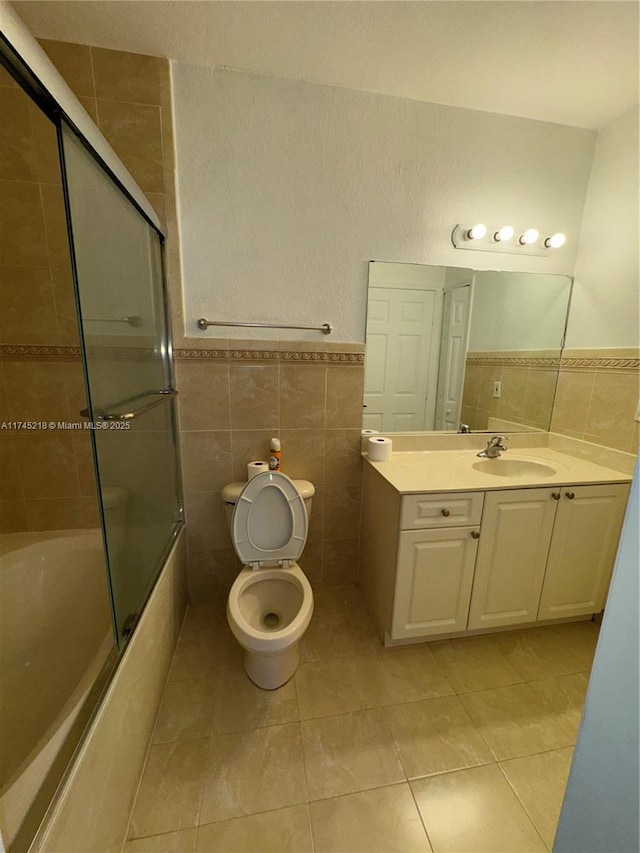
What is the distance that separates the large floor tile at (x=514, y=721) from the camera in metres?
1.22

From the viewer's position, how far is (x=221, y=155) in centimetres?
146

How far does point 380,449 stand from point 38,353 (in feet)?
5.30

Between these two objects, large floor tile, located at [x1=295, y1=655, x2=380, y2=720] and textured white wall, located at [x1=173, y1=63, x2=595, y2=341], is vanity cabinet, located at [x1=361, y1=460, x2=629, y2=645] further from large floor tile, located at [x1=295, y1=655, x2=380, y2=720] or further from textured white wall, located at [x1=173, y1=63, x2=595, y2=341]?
textured white wall, located at [x1=173, y1=63, x2=595, y2=341]

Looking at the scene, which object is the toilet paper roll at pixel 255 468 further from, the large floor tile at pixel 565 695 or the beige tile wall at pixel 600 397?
the beige tile wall at pixel 600 397

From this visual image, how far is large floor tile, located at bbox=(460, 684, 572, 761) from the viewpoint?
1219 millimetres

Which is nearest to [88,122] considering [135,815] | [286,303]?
[286,303]

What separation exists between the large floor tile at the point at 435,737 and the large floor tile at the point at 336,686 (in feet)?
0.38

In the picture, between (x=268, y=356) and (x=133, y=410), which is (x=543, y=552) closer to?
(x=268, y=356)

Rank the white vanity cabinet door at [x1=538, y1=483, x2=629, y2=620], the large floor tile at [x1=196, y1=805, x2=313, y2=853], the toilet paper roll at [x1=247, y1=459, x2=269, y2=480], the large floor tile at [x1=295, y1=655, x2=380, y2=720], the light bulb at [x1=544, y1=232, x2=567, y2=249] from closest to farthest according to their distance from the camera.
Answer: the large floor tile at [x1=196, y1=805, x2=313, y2=853] → the large floor tile at [x1=295, y1=655, x2=380, y2=720] → the white vanity cabinet door at [x1=538, y1=483, x2=629, y2=620] → the toilet paper roll at [x1=247, y1=459, x2=269, y2=480] → the light bulb at [x1=544, y1=232, x2=567, y2=249]

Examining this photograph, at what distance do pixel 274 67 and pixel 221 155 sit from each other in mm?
389

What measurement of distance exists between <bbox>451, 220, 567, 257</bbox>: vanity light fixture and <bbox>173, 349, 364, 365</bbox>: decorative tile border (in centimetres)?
78

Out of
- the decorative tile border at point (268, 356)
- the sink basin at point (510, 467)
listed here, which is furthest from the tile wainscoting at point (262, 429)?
the sink basin at point (510, 467)

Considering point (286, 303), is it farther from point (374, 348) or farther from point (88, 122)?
point (88, 122)

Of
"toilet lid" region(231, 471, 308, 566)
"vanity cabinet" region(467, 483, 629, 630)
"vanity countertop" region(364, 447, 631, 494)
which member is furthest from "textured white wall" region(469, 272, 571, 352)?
"toilet lid" region(231, 471, 308, 566)
